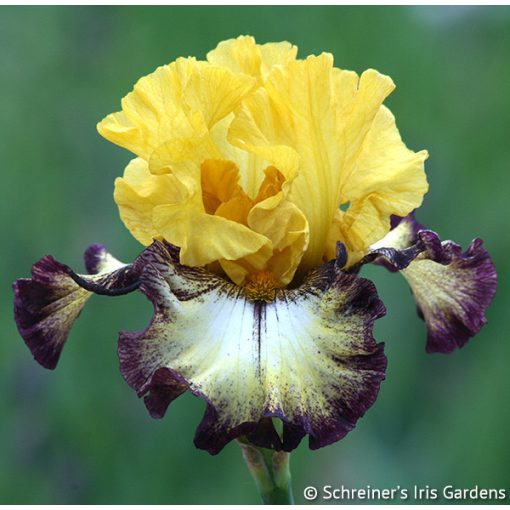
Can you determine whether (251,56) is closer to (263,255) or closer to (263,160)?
(263,160)

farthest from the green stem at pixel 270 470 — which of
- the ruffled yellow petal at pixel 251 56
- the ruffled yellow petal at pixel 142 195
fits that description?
the ruffled yellow petal at pixel 251 56

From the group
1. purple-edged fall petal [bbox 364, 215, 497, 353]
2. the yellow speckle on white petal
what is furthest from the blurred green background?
the yellow speckle on white petal

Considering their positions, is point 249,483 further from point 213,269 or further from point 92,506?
point 213,269

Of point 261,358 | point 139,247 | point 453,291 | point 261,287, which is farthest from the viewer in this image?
point 139,247

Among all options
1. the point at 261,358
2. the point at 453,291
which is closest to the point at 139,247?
the point at 453,291

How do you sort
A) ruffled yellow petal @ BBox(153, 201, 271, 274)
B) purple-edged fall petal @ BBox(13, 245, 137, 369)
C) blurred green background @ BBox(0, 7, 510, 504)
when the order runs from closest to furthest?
ruffled yellow petal @ BBox(153, 201, 271, 274) < purple-edged fall petal @ BBox(13, 245, 137, 369) < blurred green background @ BBox(0, 7, 510, 504)

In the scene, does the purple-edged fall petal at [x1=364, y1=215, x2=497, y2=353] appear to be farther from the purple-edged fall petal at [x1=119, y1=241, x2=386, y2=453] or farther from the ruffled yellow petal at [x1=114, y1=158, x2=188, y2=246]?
the ruffled yellow petal at [x1=114, y1=158, x2=188, y2=246]

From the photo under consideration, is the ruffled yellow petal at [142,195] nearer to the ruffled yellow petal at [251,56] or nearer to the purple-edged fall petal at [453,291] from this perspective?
the ruffled yellow petal at [251,56]
